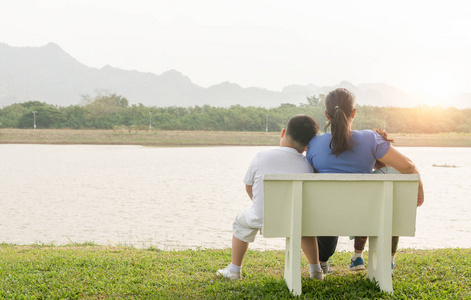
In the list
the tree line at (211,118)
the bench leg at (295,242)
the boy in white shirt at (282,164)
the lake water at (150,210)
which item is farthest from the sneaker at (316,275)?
the tree line at (211,118)

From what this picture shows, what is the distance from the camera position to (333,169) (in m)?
3.01

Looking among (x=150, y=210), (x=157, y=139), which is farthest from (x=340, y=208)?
(x=157, y=139)

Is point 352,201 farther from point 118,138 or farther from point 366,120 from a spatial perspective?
point 366,120

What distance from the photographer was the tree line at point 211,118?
247ft

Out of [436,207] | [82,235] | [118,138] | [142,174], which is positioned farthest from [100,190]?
[118,138]

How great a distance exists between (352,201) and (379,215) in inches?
7.6

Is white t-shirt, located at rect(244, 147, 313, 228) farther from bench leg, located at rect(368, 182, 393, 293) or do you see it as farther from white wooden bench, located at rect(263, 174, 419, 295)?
bench leg, located at rect(368, 182, 393, 293)

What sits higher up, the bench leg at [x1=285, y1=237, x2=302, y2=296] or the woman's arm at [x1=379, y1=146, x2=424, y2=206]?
the woman's arm at [x1=379, y1=146, x2=424, y2=206]

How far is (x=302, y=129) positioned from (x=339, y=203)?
506mm

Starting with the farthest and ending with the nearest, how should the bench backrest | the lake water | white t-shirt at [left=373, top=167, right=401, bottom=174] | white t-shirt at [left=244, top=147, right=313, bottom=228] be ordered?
the lake water
white t-shirt at [left=373, top=167, right=401, bottom=174]
white t-shirt at [left=244, top=147, right=313, bottom=228]
the bench backrest

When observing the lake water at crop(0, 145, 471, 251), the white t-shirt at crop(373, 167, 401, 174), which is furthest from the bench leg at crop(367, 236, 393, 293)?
the white t-shirt at crop(373, 167, 401, 174)

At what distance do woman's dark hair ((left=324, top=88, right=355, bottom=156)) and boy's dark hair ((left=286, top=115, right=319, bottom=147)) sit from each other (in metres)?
0.11

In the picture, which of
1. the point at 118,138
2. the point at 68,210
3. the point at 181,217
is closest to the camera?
the point at 181,217

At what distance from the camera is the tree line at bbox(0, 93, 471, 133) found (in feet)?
247
